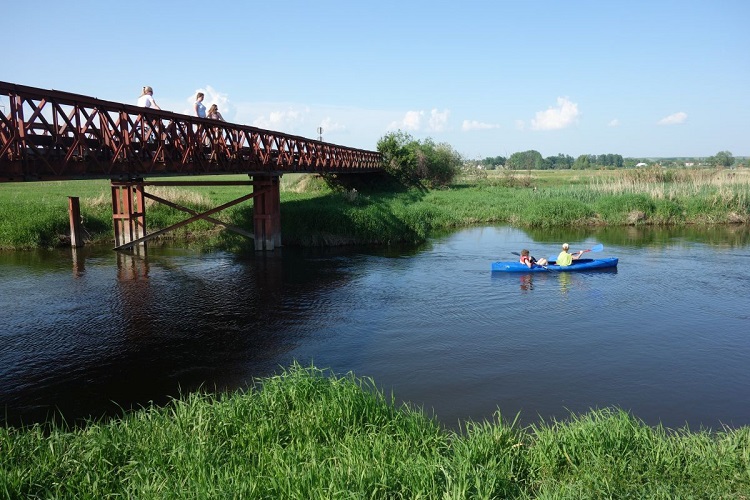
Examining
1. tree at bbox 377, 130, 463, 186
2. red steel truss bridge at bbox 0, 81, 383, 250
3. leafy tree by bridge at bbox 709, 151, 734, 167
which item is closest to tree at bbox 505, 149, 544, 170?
leafy tree by bridge at bbox 709, 151, 734, 167

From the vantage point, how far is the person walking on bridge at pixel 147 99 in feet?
61.4

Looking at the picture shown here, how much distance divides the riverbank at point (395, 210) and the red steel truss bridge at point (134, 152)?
2.33 meters

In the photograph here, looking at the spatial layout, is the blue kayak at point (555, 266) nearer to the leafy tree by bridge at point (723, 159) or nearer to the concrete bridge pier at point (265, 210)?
the concrete bridge pier at point (265, 210)

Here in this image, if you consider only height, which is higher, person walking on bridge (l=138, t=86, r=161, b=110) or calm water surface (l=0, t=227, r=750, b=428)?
person walking on bridge (l=138, t=86, r=161, b=110)

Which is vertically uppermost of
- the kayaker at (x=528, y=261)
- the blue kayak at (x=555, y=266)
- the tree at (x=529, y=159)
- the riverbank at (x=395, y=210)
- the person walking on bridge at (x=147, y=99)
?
the tree at (x=529, y=159)

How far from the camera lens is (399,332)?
607 inches

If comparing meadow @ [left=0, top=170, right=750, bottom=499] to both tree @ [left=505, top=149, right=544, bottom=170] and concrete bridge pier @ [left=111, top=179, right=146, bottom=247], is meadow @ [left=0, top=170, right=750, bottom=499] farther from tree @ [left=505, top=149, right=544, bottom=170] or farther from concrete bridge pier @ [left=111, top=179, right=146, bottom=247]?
tree @ [left=505, top=149, right=544, bottom=170]

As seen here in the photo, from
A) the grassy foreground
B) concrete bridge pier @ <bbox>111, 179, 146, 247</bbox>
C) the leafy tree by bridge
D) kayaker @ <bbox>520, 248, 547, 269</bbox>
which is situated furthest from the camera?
the leafy tree by bridge

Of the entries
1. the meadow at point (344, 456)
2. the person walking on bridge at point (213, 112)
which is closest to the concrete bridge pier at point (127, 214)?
the person walking on bridge at point (213, 112)

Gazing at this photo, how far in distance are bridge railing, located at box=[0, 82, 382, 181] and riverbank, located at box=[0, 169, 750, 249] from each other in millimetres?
4751

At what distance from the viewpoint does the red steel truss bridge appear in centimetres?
1227

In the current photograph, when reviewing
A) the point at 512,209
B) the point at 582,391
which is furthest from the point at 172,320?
the point at 512,209

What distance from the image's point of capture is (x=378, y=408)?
8.74 metres

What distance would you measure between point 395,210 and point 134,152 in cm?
1946
